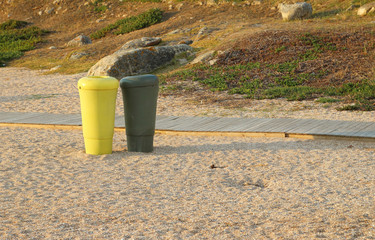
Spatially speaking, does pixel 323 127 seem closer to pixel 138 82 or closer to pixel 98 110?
pixel 138 82

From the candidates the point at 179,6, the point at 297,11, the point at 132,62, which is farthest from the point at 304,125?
the point at 179,6

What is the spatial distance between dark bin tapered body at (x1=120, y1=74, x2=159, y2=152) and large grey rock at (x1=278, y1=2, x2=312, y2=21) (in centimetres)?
1371

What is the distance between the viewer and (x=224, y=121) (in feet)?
30.7

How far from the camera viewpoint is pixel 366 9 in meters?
19.1

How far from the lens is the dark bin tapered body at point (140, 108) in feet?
23.7

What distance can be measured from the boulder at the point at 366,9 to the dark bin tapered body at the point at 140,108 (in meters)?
14.1

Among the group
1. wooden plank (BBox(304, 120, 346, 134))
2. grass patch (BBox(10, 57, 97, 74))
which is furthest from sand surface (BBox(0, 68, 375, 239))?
grass patch (BBox(10, 57, 97, 74))

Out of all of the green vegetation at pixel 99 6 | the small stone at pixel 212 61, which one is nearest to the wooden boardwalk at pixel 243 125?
the small stone at pixel 212 61

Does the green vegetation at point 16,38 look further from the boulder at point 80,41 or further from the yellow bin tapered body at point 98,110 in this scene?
the yellow bin tapered body at point 98,110

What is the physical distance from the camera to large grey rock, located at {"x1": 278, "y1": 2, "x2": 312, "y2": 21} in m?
19.7

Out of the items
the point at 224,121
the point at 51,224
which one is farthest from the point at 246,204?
the point at 224,121

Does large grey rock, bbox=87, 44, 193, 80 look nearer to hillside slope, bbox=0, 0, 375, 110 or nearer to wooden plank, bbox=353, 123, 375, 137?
hillside slope, bbox=0, 0, 375, 110

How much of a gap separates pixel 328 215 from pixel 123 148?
154 inches

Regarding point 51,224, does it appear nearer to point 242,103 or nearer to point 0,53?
point 242,103
